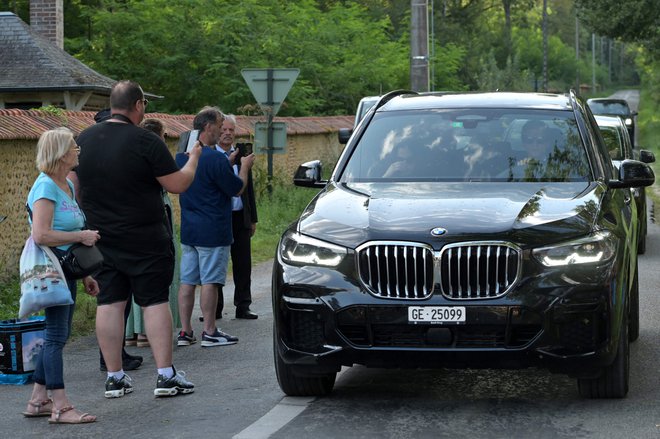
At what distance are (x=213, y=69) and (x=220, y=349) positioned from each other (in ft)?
75.7

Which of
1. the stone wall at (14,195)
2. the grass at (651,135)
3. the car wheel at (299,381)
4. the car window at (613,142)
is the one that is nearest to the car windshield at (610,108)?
the grass at (651,135)

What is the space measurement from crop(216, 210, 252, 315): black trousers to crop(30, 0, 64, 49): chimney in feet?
75.0

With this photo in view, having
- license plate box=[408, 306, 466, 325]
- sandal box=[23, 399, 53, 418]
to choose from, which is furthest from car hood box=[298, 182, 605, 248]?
sandal box=[23, 399, 53, 418]

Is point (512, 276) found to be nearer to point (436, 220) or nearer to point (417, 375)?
point (436, 220)

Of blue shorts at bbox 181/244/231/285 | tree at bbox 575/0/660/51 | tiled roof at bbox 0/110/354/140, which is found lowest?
blue shorts at bbox 181/244/231/285

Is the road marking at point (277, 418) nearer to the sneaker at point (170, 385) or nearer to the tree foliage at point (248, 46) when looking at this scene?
the sneaker at point (170, 385)

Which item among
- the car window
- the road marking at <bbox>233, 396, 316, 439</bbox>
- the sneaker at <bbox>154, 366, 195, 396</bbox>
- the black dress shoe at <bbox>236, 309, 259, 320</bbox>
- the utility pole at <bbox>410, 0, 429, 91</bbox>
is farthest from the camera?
the utility pole at <bbox>410, 0, 429, 91</bbox>

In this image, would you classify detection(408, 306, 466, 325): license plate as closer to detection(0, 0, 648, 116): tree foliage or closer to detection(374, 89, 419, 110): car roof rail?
detection(374, 89, 419, 110): car roof rail

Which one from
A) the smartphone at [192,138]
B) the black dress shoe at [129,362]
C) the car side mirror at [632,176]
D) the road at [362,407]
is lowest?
the black dress shoe at [129,362]

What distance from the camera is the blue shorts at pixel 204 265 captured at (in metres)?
9.72

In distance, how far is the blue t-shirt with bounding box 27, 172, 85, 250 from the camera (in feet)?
22.9

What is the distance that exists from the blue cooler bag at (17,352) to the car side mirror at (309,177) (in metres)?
→ 1.84

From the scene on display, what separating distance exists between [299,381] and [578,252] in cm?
169

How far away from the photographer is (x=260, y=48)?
1335 inches
